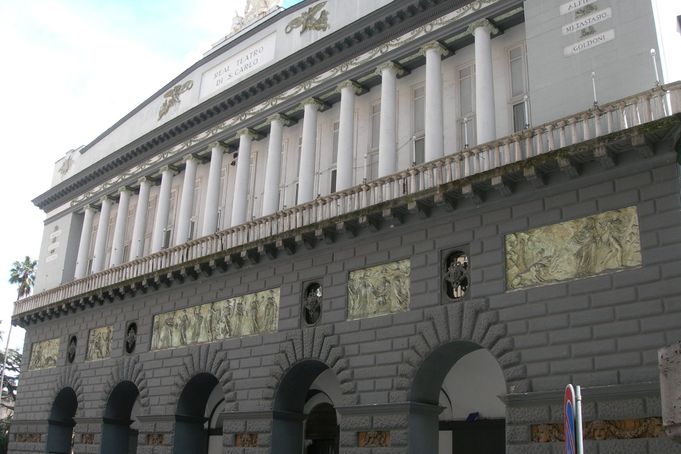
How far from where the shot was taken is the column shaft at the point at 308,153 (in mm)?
25375

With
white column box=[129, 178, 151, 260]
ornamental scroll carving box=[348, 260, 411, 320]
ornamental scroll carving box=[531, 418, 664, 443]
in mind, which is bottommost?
ornamental scroll carving box=[531, 418, 664, 443]

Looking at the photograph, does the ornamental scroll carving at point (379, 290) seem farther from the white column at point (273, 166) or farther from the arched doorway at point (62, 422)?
the arched doorway at point (62, 422)

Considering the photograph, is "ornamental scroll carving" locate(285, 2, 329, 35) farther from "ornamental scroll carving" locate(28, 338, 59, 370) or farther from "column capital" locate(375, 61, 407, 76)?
"ornamental scroll carving" locate(28, 338, 59, 370)

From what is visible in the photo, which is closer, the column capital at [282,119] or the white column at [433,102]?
the white column at [433,102]

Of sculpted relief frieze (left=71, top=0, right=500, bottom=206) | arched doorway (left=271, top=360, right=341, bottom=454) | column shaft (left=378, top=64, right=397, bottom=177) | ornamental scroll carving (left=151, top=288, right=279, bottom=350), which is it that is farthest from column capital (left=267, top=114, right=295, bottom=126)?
arched doorway (left=271, top=360, right=341, bottom=454)

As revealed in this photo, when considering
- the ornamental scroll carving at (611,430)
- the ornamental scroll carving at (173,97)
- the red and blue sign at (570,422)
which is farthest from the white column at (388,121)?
the red and blue sign at (570,422)

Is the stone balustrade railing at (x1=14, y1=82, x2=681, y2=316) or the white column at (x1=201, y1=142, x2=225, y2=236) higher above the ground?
the white column at (x1=201, y1=142, x2=225, y2=236)

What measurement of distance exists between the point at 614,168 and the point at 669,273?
2.68 metres

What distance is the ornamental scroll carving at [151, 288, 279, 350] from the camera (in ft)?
76.3

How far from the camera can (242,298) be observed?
24.3m

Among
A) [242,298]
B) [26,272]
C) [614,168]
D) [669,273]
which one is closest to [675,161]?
[614,168]

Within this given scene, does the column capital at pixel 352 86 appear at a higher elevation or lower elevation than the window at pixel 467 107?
higher

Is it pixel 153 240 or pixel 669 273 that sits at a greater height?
pixel 153 240

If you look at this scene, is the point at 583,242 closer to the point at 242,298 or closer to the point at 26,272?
the point at 242,298
